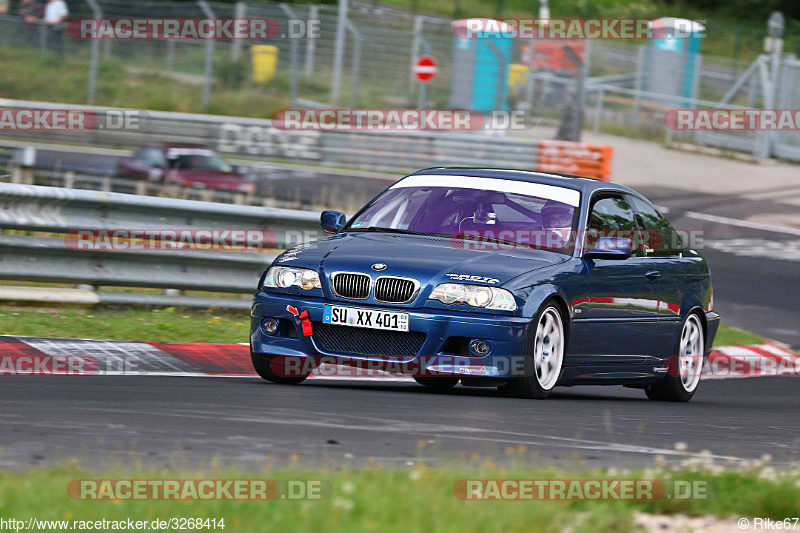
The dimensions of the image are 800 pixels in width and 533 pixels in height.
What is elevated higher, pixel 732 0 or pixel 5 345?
pixel 732 0

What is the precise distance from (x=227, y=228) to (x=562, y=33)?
3088 centimetres

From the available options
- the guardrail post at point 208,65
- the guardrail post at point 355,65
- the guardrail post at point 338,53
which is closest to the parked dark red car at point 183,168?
the guardrail post at point 208,65

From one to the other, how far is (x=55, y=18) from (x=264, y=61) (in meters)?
4.92

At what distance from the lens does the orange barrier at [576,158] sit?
26500mm

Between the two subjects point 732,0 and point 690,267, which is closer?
point 690,267

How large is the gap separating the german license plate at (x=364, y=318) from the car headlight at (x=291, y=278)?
0.66ft

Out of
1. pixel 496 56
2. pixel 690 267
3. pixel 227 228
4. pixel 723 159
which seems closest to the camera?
pixel 690 267

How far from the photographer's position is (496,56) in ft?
98.8

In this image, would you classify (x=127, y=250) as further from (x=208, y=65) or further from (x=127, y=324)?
(x=208, y=65)

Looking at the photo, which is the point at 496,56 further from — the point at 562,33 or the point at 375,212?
the point at 375,212

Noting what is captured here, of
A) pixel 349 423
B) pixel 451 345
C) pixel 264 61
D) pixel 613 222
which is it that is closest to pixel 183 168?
pixel 264 61

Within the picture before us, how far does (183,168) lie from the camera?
2445 centimetres

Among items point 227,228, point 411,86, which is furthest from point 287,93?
point 227,228

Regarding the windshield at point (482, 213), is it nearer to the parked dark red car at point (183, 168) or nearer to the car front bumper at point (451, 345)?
the car front bumper at point (451, 345)
